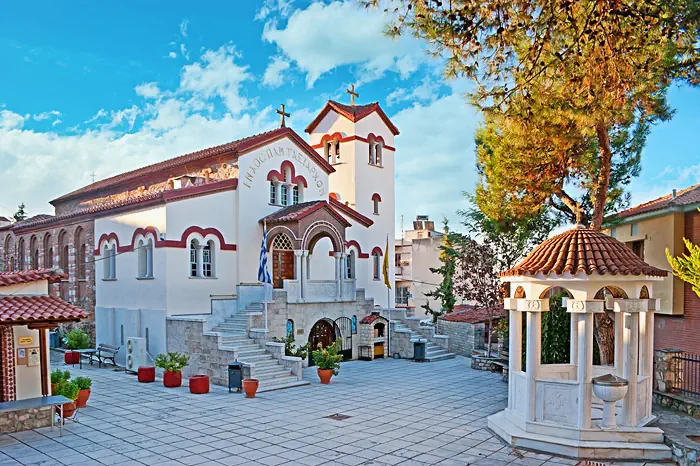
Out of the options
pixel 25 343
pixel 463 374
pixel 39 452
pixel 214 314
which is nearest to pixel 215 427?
pixel 39 452

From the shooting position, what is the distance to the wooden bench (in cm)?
2127

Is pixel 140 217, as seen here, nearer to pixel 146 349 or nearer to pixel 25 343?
pixel 146 349

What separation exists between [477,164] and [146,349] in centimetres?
1366

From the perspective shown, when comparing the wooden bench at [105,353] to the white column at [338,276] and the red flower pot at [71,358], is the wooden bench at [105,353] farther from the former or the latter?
the white column at [338,276]

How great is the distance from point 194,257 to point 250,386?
701 cm

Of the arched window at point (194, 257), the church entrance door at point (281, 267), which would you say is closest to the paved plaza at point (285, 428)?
the arched window at point (194, 257)

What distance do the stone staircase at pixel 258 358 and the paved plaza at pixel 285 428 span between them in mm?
674

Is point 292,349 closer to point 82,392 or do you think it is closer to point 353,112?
point 82,392

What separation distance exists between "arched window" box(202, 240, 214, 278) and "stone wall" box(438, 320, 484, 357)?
1181cm

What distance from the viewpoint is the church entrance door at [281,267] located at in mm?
23734

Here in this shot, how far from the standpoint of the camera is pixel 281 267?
78.7 feet

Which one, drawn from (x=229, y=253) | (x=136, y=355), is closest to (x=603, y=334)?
(x=229, y=253)

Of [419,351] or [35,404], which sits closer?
[35,404]

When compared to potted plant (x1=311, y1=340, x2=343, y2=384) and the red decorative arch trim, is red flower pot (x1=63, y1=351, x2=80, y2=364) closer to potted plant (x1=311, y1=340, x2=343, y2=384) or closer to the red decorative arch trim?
potted plant (x1=311, y1=340, x2=343, y2=384)
